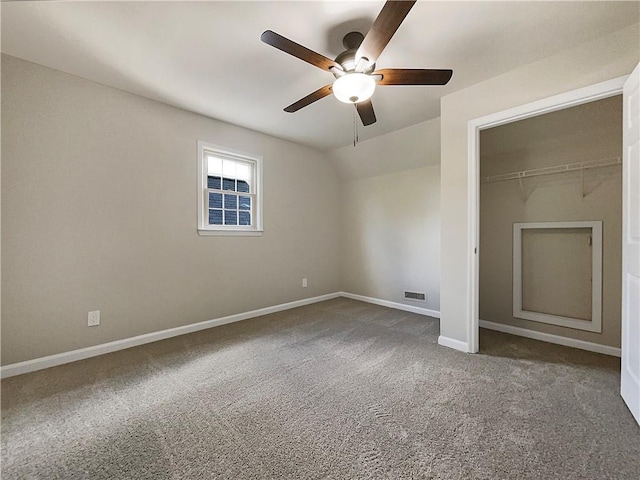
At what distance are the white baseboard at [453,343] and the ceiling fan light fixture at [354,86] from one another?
2409mm

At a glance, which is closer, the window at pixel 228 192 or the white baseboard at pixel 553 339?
the white baseboard at pixel 553 339

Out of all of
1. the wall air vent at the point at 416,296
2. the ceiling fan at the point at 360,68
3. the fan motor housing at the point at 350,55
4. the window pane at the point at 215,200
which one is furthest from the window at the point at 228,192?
the wall air vent at the point at 416,296

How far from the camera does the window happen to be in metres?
3.31

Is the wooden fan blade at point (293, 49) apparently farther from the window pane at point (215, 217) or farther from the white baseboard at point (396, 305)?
the white baseboard at point (396, 305)

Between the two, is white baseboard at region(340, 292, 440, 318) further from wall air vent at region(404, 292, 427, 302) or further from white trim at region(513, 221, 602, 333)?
white trim at region(513, 221, 602, 333)

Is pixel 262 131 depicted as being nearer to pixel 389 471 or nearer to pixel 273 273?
pixel 273 273

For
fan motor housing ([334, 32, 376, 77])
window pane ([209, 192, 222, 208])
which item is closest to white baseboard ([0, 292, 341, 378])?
window pane ([209, 192, 222, 208])

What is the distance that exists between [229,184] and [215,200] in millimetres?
304

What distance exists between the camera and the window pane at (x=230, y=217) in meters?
3.58

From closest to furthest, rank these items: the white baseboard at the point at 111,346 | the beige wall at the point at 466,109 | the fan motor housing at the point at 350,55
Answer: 1. the fan motor housing at the point at 350,55
2. the beige wall at the point at 466,109
3. the white baseboard at the point at 111,346

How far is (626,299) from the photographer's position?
1.81m

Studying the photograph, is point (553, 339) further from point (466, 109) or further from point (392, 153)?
point (392, 153)

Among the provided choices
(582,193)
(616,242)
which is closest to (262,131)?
(582,193)

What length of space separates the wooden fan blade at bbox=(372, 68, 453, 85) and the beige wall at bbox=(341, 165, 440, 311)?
217cm
